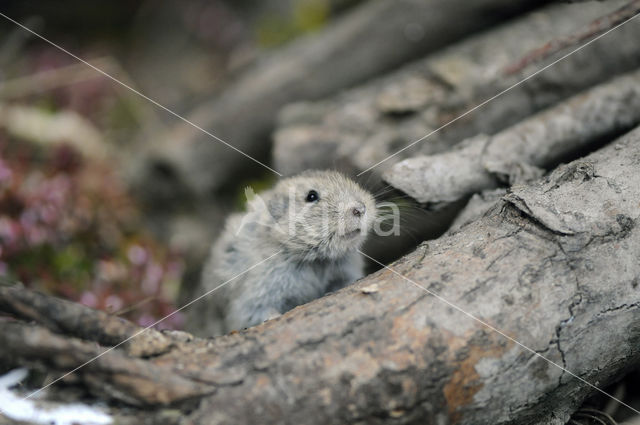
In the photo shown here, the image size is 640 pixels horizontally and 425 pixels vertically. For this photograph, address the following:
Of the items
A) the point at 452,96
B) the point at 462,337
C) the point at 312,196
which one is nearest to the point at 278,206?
the point at 312,196

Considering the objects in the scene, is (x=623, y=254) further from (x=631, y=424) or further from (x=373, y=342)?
(x=373, y=342)

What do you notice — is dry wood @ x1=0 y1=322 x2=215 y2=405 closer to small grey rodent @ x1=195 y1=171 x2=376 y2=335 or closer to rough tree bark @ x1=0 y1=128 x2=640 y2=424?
rough tree bark @ x1=0 y1=128 x2=640 y2=424

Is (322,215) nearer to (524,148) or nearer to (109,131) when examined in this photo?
(524,148)

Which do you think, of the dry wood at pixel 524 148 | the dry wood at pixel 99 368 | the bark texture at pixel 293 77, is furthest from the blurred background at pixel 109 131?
the dry wood at pixel 524 148

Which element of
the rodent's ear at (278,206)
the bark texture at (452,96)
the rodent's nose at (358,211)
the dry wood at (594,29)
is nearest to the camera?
the dry wood at (594,29)

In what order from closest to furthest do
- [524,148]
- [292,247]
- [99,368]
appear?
[99,368] → [292,247] → [524,148]

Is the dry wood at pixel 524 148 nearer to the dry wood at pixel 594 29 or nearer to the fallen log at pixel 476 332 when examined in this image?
the dry wood at pixel 594 29

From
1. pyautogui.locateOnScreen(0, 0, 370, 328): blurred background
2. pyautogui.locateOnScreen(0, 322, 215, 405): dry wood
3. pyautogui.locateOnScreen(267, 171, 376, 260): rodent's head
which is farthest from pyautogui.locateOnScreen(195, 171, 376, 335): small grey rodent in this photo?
pyautogui.locateOnScreen(0, 322, 215, 405): dry wood
